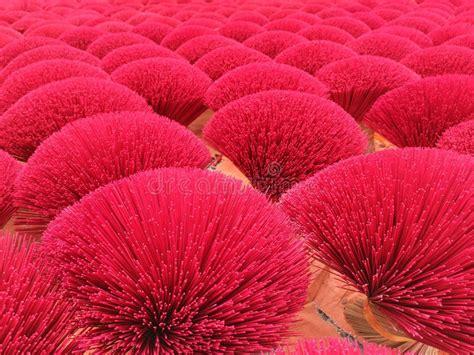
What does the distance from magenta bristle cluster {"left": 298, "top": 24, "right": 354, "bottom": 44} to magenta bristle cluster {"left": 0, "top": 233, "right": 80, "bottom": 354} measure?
2.25 feet

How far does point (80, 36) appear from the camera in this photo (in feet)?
2.66

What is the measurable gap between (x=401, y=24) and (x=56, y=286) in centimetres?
94

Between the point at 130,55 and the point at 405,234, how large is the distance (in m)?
0.52

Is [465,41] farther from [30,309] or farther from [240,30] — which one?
[30,309]

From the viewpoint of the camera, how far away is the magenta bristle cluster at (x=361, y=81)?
0.49 m

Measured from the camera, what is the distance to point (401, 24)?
922 mm

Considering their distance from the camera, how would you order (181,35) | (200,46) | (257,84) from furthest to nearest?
(181,35)
(200,46)
(257,84)

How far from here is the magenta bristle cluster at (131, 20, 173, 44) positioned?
0.87m

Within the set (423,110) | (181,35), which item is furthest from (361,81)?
(181,35)

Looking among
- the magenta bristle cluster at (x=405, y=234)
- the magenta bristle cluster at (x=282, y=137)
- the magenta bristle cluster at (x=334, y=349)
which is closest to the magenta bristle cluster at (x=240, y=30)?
the magenta bristle cluster at (x=282, y=137)

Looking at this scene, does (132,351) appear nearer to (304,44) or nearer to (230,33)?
(304,44)

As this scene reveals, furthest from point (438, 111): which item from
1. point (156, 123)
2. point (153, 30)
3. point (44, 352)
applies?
point (153, 30)

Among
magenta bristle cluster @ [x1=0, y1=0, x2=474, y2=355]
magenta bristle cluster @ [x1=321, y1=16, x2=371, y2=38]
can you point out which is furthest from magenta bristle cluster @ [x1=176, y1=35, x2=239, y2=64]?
magenta bristle cluster @ [x1=321, y1=16, x2=371, y2=38]

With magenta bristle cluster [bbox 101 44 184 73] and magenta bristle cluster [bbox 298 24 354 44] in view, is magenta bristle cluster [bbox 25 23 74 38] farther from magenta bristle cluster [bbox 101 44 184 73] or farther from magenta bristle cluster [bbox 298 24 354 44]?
magenta bristle cluster [bbox 298 24 354 44]
